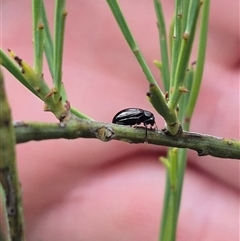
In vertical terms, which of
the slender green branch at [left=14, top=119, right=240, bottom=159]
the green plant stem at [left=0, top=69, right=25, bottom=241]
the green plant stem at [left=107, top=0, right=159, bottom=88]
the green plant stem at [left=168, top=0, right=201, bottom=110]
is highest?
the green plant stem at [left=107, top=0, right=159, bottom=88]

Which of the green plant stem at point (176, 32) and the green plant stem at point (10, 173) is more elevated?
the green plant stem at point (176, 32)

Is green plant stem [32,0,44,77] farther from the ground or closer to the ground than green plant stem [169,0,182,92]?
closer to the ground

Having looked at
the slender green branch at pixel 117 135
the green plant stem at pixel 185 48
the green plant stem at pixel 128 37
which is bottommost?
the slender green branch at pixel 117 135

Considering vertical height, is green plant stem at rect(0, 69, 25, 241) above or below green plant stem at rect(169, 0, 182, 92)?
below

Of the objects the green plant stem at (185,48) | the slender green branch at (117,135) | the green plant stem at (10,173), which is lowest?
the green plant stem at (10,173)

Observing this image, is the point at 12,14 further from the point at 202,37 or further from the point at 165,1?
the point at 202,37

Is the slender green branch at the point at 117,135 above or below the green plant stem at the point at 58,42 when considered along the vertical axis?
below

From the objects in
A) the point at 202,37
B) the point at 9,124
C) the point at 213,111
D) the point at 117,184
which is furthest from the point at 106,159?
the point at 9,124
